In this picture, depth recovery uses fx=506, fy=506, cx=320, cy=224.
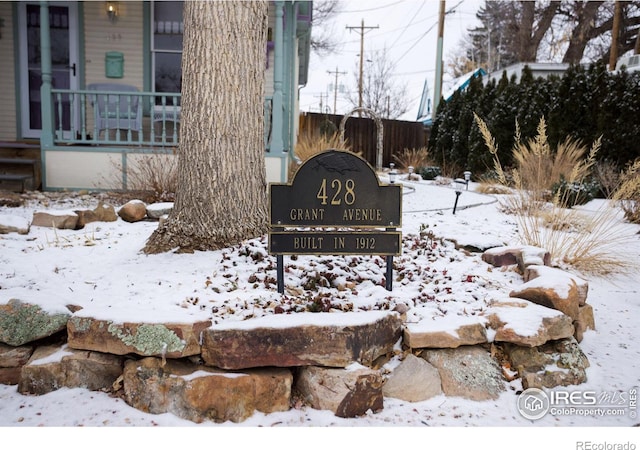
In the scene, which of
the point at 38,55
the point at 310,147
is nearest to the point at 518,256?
the point at 310,147

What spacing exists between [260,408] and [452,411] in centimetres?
98

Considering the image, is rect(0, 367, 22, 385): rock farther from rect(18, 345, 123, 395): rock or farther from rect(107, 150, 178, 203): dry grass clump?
rect(107, 150, 178, 203): dry grass clump

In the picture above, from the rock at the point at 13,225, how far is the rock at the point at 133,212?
0.91 meters

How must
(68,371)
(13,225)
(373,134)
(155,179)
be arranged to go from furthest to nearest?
(373,134), (155,179), (13,225), (68,371)

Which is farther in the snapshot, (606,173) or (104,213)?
(606,173)

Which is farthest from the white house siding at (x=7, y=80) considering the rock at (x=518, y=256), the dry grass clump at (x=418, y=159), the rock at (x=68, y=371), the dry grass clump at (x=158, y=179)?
the dry grass clump at (x=418, y=159)

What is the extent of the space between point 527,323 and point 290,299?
1.37 m

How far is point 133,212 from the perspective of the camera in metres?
5.20

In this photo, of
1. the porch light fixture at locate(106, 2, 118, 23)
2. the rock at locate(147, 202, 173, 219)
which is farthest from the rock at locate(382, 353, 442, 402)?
the porch light fixture at locate(106, 2, 118, 23)

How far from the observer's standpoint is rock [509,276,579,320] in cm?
313

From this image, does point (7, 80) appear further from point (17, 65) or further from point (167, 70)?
point (167, 70)

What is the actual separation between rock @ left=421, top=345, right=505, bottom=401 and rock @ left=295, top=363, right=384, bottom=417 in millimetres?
410
